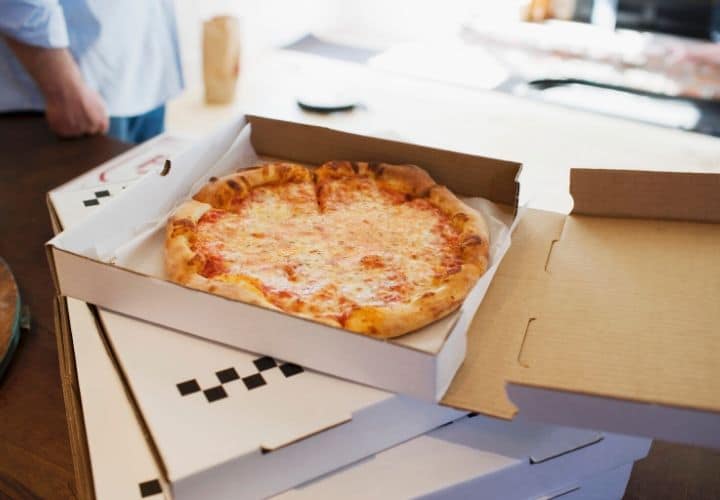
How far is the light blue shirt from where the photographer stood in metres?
1.53

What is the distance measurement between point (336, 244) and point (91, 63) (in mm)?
1196

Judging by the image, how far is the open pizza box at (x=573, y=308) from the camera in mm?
640

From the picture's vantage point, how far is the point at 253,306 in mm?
728

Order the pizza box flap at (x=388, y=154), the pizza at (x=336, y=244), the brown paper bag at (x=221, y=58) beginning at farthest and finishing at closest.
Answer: the brown paper bag at (x=221, y=58)
the pizza box flap at (x=388, y=154)
the pizza at (x=336, y=244)

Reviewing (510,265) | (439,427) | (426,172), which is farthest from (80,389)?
(426,172)

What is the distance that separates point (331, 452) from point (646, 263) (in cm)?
48

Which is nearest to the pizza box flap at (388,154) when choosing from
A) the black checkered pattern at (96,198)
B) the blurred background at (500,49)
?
the black checkered pattern at (96,198)

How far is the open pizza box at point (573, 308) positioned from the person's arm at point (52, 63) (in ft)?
1.71

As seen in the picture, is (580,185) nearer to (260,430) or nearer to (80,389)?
(260,430)

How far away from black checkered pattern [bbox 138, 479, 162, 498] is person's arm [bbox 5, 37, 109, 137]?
1066 mm

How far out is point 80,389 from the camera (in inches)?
29.9

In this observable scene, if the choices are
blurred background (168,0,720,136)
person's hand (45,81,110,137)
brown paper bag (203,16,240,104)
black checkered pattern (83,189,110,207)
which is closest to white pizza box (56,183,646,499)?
black checkered pattern (83,189,110,207)

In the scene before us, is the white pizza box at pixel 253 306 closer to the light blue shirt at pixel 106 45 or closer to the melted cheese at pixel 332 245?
the melted cheese at pixel 332 245

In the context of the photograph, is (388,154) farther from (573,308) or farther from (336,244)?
(573,308)
